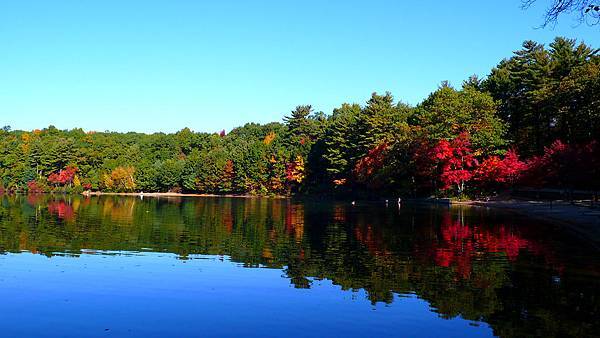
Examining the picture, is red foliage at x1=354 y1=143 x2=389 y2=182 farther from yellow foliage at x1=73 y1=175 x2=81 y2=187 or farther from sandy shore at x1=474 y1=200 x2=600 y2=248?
yellow foliage at x1=73 y1=175 x2=81 y2=187

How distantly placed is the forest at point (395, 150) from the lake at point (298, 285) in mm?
33410

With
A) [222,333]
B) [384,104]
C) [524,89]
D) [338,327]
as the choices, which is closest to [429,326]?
[338,327]

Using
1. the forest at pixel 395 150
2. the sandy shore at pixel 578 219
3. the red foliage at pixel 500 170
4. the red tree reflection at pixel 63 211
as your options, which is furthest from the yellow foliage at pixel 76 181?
the sandy shore at pixel 578 219

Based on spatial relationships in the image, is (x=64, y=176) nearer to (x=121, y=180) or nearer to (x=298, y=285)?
(x=121, y=180)

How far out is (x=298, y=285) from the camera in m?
16.3

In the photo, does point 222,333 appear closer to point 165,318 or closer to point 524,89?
point 165,318

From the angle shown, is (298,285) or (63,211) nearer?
(298,285)

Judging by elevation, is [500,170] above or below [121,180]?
above

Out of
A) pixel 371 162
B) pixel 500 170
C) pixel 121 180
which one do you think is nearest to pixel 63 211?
pixel 371 162

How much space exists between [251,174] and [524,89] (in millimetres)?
55340

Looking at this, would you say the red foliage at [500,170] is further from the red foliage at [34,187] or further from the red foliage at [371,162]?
the red foliage at [34,187]

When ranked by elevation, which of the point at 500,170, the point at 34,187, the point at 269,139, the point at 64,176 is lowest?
the point at 34,187

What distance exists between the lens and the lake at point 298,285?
469 inches

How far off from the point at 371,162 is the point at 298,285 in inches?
2520
